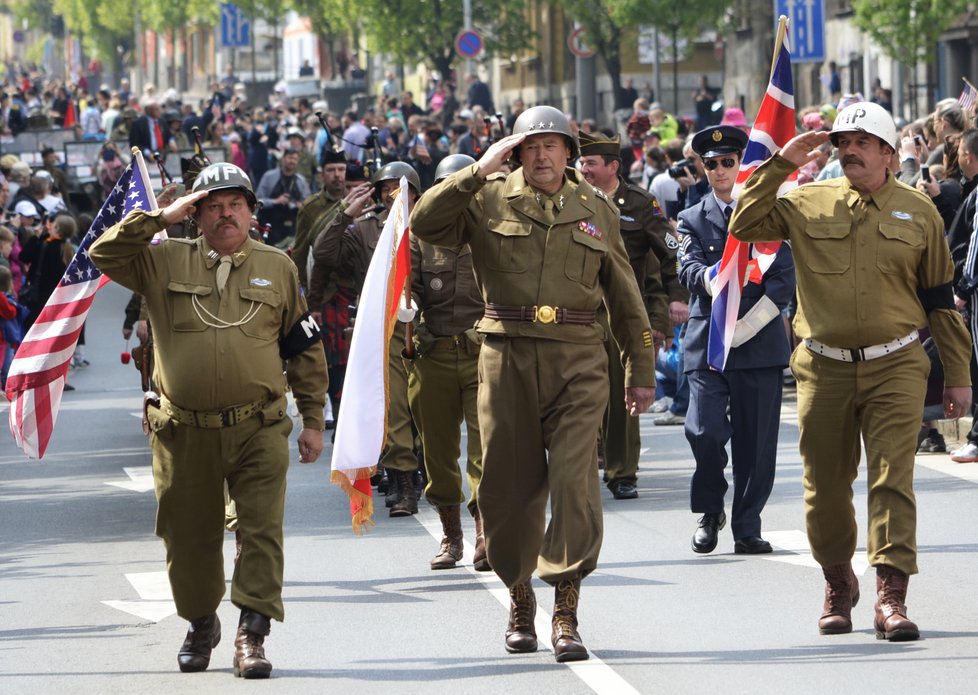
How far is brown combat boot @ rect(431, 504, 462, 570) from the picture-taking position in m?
11.0

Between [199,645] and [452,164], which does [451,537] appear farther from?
[199,645]

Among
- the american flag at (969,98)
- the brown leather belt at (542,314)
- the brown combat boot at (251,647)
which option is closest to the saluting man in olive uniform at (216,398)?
the brown combat boot at (251,647)

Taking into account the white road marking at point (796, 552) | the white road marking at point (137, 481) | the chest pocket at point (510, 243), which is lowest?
the white road marking at point (137, 481)

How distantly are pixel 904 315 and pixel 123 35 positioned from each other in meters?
114

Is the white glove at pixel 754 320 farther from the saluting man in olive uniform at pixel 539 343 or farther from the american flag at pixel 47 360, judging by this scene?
the american flag at pixel 47 360

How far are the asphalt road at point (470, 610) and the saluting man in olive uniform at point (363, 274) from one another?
0.24 metres

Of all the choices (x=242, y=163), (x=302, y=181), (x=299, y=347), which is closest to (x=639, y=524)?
(x=299, y=347)

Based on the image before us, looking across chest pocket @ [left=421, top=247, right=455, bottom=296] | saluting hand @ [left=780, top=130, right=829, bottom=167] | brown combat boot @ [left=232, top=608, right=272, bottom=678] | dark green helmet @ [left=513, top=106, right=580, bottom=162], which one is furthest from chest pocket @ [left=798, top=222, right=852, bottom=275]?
chest pocket @ [left=421, top=247, right=455, bottom=296]

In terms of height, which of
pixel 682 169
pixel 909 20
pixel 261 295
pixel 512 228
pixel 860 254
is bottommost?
pixel 261 295

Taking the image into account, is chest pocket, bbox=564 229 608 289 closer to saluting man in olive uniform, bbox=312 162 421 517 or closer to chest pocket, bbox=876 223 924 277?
chest pocket, bbox=876 223 924 277

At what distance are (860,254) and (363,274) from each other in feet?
18.0

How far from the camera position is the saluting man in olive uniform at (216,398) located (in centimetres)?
838

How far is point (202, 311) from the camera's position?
8445 mm

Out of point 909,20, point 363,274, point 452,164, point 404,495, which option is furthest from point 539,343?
point 909,20
